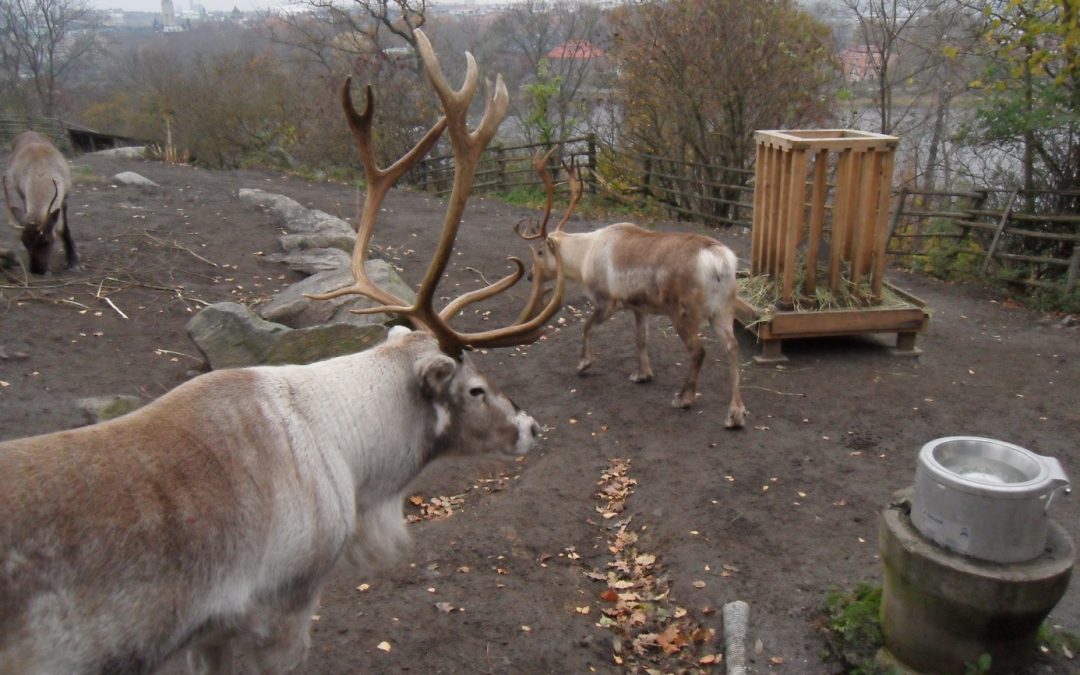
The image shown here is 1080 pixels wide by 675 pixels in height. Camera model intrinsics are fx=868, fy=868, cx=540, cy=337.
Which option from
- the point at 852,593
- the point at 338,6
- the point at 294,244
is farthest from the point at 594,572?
the point at 338,6

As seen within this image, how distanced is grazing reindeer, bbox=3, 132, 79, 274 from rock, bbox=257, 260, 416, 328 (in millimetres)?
2328

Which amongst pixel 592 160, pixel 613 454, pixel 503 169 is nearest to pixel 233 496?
pixel 613 454

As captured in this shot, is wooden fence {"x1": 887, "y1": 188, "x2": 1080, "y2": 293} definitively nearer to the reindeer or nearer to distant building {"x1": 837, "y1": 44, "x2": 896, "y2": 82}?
distant building {"x1": 837, "y1": 44, "x2": 896, "y2": 82}

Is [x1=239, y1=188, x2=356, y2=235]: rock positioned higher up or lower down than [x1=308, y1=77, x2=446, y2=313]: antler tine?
lower down

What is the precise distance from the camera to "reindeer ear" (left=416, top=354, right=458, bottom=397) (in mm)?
3242

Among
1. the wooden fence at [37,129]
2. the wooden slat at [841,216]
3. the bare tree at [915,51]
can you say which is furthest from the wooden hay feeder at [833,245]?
the wooden fence at [37,129]

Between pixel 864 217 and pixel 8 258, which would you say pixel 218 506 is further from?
pixel 8 258

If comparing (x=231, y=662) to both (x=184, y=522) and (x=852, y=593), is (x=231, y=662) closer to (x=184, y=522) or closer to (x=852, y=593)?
(x=184, y=522)

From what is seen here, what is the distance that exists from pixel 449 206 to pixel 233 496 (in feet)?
5.38

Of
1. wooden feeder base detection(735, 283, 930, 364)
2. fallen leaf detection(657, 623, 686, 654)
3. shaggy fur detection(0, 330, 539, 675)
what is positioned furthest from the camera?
wooden feeder base detection(735, 283, 930, 364)

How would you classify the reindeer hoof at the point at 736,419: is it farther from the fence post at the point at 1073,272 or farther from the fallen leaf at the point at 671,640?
the fence post at the point at 1073,272

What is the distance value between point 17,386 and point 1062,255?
10.6 m

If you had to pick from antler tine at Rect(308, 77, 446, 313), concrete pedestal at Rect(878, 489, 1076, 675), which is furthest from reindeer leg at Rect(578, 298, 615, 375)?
concrete pedestal at Rect(878, 489, 1076, 675)

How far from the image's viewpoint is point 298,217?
11305 millimetres
